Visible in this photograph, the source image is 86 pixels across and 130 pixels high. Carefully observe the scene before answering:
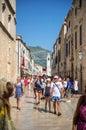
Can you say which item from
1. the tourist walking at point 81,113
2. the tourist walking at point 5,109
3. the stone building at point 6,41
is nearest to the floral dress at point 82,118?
the tourist walking at point 81,113

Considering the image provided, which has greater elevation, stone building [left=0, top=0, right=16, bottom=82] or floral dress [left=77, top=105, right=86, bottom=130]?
stone building [left=0, top=0, right=16, bottom=82]

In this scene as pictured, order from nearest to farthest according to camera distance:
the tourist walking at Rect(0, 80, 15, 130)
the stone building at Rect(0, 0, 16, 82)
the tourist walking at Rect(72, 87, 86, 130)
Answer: the tourist walking at Rect(72, 87, 86, 130)
the tourist walking at Rect(0, 80, 15, 130)
the stone building at Rect(0, 0, 16, 82)

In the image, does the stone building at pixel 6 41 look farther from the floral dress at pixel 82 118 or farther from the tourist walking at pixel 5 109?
the floral dress at pixel 82 118

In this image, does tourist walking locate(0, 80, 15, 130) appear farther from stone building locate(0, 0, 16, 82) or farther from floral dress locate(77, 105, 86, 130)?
stone building locate(0, 0, 16, 82)

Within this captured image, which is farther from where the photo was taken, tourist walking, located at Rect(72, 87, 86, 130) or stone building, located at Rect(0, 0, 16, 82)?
stone building, located at Rect(0, 0, 16, 82)

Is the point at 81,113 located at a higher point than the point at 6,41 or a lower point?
lower

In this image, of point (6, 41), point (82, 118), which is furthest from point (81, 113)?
point (6, 41)

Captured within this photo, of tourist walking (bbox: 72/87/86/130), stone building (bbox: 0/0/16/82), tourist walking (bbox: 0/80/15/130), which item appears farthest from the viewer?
stone building (bbox: 0/0/16/82)

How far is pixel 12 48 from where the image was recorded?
3597cm

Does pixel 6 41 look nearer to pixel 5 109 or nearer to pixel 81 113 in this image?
pixel 5 109

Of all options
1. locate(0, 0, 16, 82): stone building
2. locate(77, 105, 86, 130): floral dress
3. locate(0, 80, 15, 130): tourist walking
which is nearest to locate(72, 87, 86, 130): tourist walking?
locate(77, 105, 86, 130): floral dress

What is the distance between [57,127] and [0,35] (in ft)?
54.1

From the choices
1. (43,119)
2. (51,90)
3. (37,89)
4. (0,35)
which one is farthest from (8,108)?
(0,35)

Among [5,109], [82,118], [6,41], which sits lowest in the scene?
[82,118]
